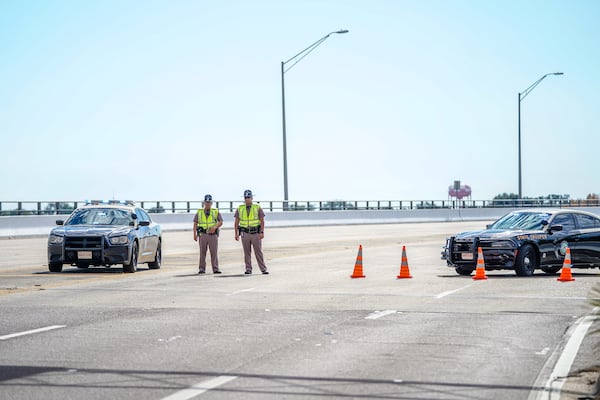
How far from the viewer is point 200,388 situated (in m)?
9.36

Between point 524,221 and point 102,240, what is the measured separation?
9.48m

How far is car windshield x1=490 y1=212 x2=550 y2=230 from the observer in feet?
81.3

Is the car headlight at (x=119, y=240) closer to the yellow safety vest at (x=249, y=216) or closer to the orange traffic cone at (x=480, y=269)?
the yellow safety vest at (x=249, y=216)

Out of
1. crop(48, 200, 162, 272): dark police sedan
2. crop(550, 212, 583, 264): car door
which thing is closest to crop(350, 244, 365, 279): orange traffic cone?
crop(550, 212, 583, 264): car door

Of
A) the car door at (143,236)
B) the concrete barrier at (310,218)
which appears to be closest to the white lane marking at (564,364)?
the car door at (143,236)

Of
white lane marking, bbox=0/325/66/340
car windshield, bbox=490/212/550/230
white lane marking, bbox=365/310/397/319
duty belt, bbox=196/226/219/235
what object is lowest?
white lane marking, bbox=365/310/397/319

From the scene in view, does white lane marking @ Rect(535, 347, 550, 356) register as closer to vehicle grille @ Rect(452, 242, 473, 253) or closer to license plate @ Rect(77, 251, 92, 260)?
vehicle grille @ Rect(452, 242, 473, 253)

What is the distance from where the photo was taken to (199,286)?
2145 centimetres

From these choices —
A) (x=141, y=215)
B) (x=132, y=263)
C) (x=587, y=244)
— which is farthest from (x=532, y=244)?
(x=141, y=215)

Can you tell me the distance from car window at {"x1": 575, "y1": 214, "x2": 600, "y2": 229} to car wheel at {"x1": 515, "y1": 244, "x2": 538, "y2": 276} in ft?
5.29

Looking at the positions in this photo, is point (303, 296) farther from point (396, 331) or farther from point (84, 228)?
point (84, 228)

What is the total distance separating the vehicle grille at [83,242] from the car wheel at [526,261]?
30.5 ft

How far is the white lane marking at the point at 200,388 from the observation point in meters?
8.95

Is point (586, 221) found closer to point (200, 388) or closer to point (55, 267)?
point (55, 267)
